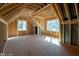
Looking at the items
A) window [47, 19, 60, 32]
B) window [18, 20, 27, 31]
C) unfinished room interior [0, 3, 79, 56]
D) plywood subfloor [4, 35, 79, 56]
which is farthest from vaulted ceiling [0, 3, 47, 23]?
window [18, 20, 27, 31]

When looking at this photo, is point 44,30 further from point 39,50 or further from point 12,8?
point 12,8

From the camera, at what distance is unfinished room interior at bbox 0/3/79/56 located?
195 inches

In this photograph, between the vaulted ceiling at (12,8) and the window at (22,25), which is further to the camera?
the window at (22,25)

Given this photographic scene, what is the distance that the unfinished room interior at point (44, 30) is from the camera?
16.3 feet

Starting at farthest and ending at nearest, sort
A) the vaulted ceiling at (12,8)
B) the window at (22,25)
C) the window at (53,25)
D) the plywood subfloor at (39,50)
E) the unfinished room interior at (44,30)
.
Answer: the window at (22,25), the window at (53,25), the unfinished room interior at (44,30), the plywood subfloor at (39,50), the vaulted ceiling at (12,8)

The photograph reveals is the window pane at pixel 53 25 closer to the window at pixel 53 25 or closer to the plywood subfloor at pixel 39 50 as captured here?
the window at pixel 53 25

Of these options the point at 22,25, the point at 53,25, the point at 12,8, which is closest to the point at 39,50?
the point at 12,8

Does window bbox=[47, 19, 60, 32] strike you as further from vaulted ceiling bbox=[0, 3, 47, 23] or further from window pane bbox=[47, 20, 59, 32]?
vaulted ceiling bbox=[0, 3, 47, 23]

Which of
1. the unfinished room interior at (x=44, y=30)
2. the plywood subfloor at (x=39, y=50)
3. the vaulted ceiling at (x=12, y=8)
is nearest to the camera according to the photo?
the vaulted ceiling at (x=12, y=8)

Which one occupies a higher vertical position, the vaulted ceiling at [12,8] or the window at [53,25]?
the vaulted ceiling at [12,8]

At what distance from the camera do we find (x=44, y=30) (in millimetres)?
13930

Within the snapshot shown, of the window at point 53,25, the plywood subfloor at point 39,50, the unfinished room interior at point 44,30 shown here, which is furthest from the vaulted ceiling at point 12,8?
the window at point 53,25

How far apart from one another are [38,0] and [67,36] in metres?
5.23

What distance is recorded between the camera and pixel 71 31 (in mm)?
6277
